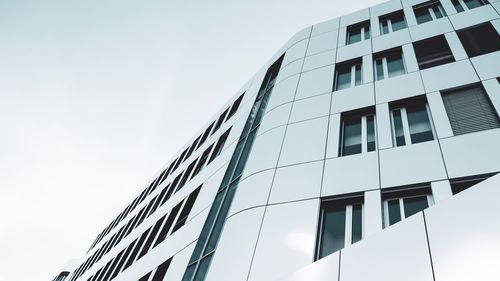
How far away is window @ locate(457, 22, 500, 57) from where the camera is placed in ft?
35.2

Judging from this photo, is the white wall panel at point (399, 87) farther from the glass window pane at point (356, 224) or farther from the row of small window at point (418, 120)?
the glass window pane at point (356, 224)

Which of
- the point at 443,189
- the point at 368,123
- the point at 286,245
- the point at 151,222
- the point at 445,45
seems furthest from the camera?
the point at 151,222

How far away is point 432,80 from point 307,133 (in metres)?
4.00

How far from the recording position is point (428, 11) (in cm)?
1368

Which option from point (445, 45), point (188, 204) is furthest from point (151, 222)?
point (445, 45)

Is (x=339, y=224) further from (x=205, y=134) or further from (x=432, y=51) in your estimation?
(x=205, y=134)

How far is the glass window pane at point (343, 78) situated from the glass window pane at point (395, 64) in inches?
55.2

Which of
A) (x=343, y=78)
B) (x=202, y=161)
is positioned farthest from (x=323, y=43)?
(x=202, y=161)

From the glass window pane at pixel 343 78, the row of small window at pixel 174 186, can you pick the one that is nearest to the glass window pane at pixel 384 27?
the glass window pane at pixel 343 78

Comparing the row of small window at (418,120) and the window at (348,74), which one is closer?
the row of small window at (418,120)

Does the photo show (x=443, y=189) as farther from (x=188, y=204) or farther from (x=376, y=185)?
(x=188, y=204)

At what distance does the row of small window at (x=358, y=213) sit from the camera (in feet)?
23.2

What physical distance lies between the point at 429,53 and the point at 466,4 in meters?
3.57

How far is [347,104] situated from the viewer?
33.9 ft
